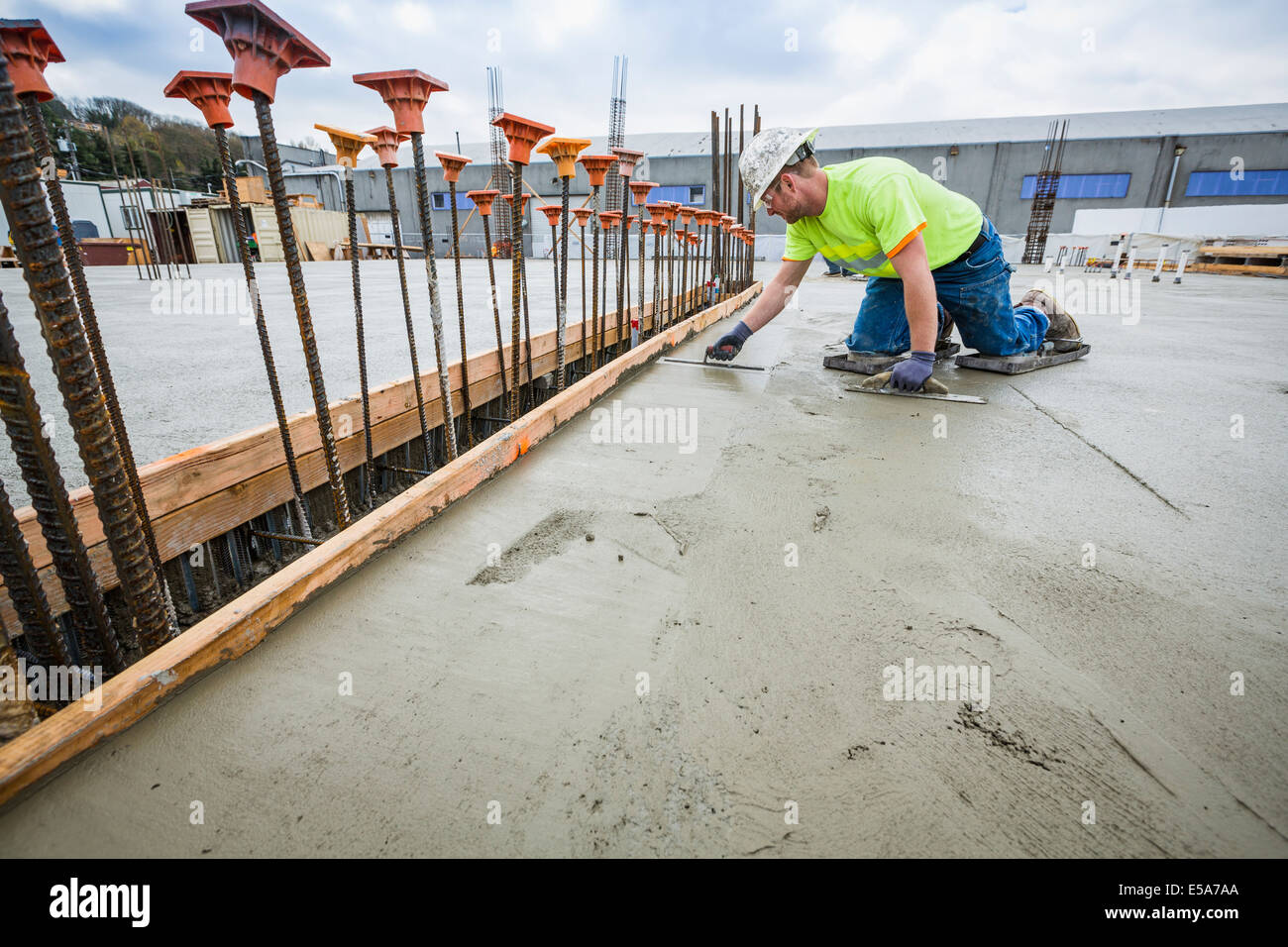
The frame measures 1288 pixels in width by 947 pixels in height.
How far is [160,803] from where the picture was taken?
76cm

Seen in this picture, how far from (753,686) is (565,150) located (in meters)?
2.02

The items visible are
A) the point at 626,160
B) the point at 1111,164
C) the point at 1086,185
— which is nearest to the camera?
the point at 626,160

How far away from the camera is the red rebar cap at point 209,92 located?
4.33ft

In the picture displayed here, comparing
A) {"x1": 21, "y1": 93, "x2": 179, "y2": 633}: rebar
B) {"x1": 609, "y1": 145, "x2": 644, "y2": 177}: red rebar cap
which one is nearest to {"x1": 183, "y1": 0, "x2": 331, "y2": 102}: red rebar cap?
{"x1": 21, "y1": 93, "x2": 179, "y2": 633}: rebar

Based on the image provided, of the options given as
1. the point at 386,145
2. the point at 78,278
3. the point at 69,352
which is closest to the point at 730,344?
the point at 386,145

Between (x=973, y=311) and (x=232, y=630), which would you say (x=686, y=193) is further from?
(x=232, y=630)

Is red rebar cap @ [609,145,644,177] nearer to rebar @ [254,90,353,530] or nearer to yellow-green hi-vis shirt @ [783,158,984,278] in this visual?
yellow-green hi-vis shirt @ [783,158,984,278]

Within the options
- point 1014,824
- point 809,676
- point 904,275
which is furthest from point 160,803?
point 904,275

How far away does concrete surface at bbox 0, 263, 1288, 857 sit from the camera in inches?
29.3

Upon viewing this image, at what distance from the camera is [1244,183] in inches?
701

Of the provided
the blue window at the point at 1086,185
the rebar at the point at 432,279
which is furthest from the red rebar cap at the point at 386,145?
the blue window at the point at 1086,185

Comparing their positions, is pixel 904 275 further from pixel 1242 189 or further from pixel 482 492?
pixel 1242 189
